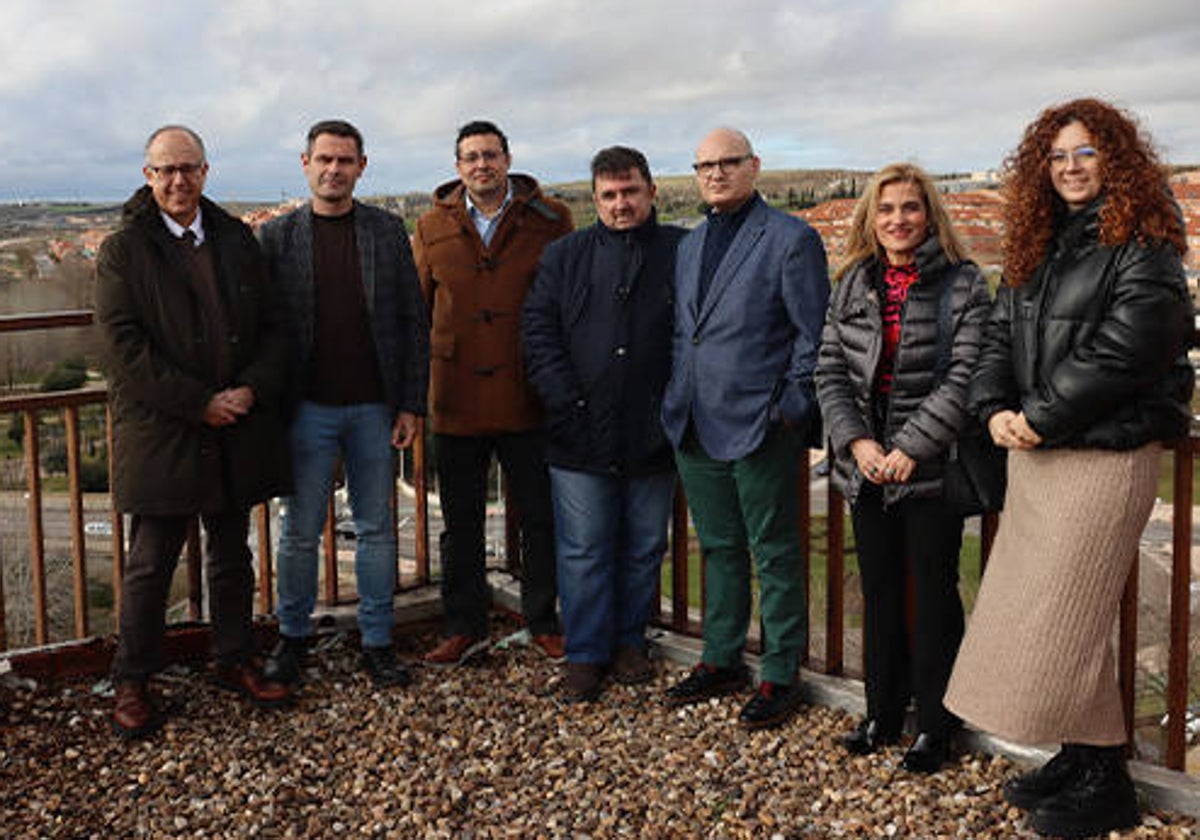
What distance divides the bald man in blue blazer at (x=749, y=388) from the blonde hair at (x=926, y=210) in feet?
0.96

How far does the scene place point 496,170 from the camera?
166 inches

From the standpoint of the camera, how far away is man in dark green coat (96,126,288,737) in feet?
12.1

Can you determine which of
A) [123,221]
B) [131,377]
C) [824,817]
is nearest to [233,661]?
[131,377]

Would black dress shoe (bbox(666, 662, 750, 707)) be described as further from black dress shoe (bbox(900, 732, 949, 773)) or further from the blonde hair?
the blonde hair

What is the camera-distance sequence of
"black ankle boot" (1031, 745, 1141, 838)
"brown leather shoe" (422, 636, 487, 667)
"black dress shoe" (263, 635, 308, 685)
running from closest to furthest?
"black ankle boot" (1031, 745, 1141, 838) → "black dress shoe" (263, 635, 308, 685) → "brown leather shoe" (422, 636, 487, 667)

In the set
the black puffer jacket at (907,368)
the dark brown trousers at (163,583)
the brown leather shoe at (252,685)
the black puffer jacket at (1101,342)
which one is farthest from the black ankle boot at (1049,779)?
the dark brown trousers at (163,583)

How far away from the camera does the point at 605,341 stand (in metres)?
3.96

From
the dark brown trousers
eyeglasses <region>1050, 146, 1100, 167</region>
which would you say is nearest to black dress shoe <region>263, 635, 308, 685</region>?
the dark brown trousers

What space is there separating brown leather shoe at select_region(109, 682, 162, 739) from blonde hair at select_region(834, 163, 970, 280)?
9.06ft

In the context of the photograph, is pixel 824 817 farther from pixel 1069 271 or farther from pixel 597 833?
pixel 1069 271

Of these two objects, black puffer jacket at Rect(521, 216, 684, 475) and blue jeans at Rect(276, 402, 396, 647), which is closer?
black puffer jacket at Rect(521, 216, 684, 475)

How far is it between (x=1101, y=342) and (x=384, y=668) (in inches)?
110

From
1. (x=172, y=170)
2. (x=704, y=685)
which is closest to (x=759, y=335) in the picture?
(x=704, y=685)

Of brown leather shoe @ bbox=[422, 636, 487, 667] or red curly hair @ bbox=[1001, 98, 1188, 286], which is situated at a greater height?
red curly hair @ bbox=[1001, 98, 1188, 286]
